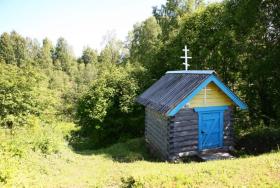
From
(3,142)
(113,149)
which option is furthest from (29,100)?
(3,142)

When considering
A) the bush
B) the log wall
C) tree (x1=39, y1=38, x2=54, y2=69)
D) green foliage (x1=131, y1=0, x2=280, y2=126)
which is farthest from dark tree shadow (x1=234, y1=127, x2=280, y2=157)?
tree (x1=39, y1=38, x2=54, y2=69)

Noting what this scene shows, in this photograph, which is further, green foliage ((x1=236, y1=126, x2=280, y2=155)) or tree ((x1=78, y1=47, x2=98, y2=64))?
tree ((x1=78, y1=47, x2=98, y2=64))

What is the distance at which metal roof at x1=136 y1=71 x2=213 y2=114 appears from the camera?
1469 cm

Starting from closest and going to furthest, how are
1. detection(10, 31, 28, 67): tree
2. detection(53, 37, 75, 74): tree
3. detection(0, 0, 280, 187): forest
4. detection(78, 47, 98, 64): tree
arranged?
detection(0, 0, 280, 187): forest
detection(10, 31, 28, 67): tree
detection(53, 37, 75, 74): tree
detection(78, 47, 98, 64): tree

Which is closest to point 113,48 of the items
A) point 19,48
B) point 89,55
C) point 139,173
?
point 89,55

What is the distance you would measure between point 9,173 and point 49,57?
72.3 metres

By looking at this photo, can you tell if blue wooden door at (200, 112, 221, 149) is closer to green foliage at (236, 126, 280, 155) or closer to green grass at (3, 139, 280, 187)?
green foliage at (236, 126, 280, 155)

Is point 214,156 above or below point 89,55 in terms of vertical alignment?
below

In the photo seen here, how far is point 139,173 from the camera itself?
11055 millimetres

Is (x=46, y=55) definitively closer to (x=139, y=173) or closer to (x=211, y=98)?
(x=211, y=98)

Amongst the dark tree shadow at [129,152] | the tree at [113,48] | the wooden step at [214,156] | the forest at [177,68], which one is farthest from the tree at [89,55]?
the wooden step at [214,156]

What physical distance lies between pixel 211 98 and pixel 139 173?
21.4 ft

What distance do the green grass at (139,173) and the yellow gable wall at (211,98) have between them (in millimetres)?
3830

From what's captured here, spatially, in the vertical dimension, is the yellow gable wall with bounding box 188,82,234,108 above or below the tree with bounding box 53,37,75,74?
below
